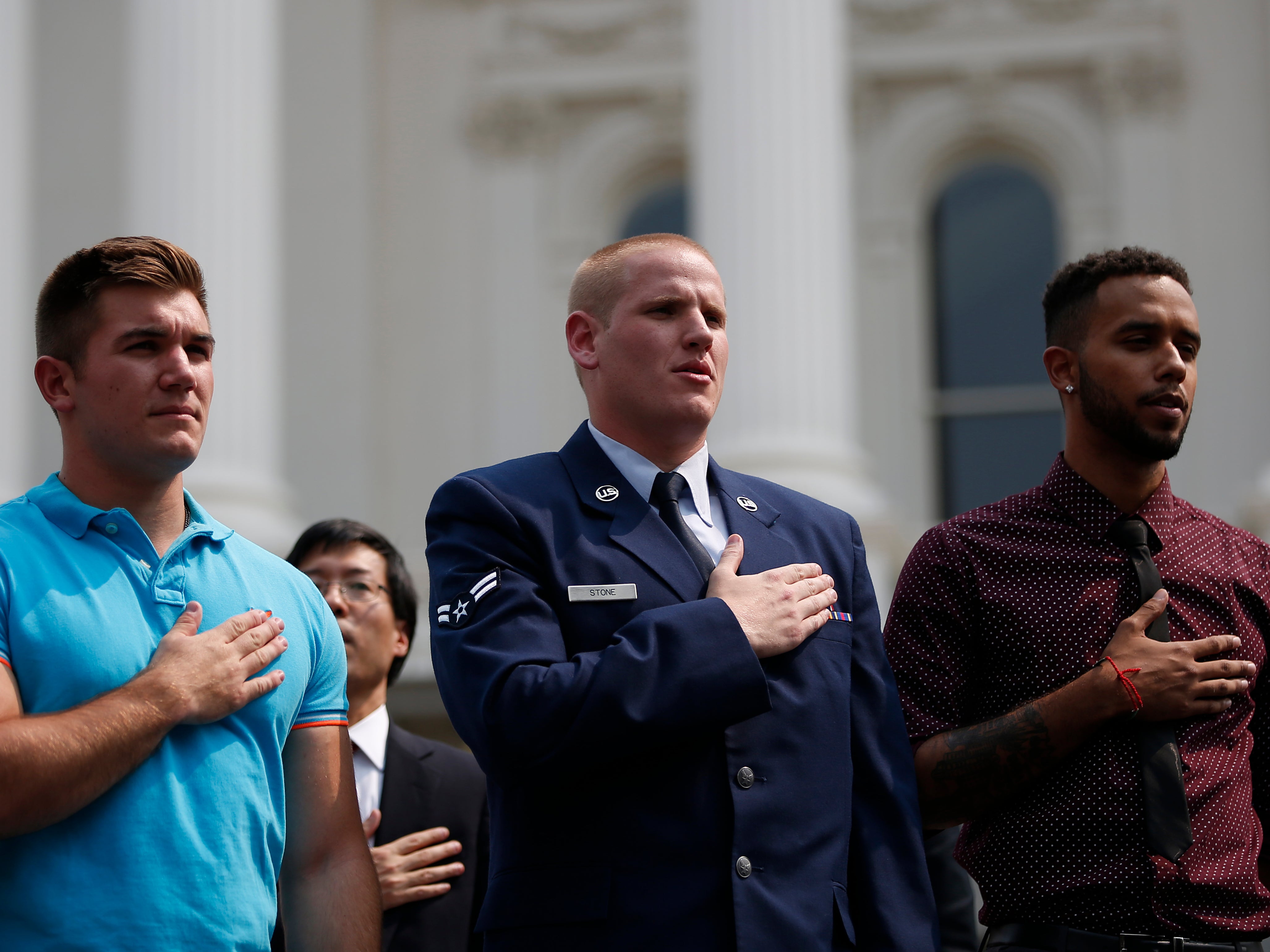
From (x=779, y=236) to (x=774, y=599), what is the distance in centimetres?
696

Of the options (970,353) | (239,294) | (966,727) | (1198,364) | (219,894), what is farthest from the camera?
(970,353)

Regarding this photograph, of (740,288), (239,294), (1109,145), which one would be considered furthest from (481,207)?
(1109,145)

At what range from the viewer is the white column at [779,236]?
30.9 feet

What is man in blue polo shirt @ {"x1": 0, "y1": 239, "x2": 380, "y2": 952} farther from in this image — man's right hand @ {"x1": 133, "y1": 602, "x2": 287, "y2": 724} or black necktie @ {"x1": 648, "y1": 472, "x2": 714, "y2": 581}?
black necktie @ {"x1": 648, "y1": 472, "x2": 714, "y2": 581}

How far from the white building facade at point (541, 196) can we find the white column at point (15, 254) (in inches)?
1.0

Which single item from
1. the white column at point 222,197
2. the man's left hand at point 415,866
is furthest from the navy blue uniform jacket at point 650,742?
the white column at point 222,197

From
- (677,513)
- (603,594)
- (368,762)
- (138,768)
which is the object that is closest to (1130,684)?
(677,513)

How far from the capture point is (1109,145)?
1211 cm

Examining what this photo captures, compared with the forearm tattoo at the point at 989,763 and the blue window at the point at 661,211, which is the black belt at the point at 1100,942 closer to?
the forearm tattoo at the point at 989,763

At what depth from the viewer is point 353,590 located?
4.36m

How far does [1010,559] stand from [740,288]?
641 centimetres

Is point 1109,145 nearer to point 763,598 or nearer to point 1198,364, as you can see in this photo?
point 1198,364

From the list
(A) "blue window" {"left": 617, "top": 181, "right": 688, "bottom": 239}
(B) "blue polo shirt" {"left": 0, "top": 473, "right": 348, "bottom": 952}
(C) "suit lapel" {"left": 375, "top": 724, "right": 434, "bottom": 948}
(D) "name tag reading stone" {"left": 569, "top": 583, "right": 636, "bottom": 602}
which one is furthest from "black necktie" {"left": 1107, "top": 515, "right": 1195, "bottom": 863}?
(A) "blue window" {"left": 617, "top": 181, "right": 688, "bottom": 239}

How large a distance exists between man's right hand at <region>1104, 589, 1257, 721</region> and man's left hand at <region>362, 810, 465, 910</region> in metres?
1.78
